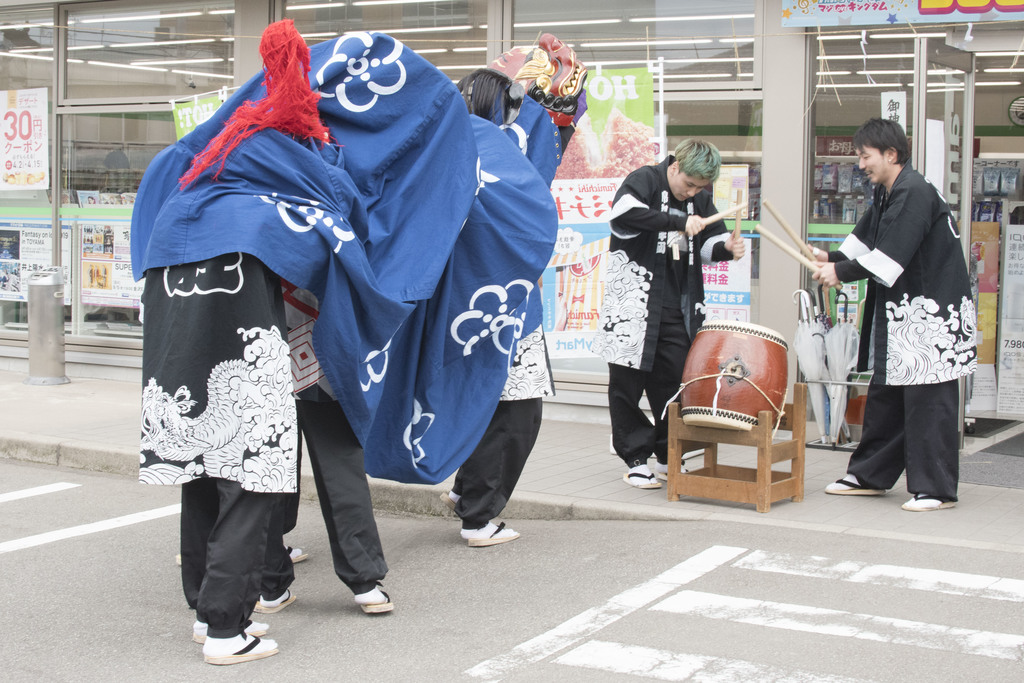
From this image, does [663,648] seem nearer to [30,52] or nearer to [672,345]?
[672,345]

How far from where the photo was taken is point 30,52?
35.3ft

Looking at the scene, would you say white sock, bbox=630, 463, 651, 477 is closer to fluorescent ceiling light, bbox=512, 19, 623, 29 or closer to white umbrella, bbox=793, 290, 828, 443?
white umbrella, bbox=793, 290, 828, 443

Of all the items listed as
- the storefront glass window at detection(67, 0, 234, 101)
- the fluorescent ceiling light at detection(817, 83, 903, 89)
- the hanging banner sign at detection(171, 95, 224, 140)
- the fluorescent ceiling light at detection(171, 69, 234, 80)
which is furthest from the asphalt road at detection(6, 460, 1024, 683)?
the storefront glass window at detection(67, 0, 234, 101)

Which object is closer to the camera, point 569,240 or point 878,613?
point 878,613

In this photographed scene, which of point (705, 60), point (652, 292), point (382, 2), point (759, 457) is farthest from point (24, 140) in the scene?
point (759, 457)

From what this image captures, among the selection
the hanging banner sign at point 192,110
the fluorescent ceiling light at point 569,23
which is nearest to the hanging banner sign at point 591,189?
the fluorescent ceiling light at point 569,23

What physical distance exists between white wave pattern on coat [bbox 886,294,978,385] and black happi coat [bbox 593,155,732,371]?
932 millimetres

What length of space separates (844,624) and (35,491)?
A: 4.60 meters

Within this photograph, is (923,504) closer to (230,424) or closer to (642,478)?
(642,478)

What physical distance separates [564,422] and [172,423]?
4901 millimetres

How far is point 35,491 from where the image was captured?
6.50 meters

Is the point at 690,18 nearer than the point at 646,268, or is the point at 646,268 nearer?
the point at 646,268

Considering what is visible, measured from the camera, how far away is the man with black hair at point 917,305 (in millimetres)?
5391

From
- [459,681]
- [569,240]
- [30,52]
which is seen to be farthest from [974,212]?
[30,52]
